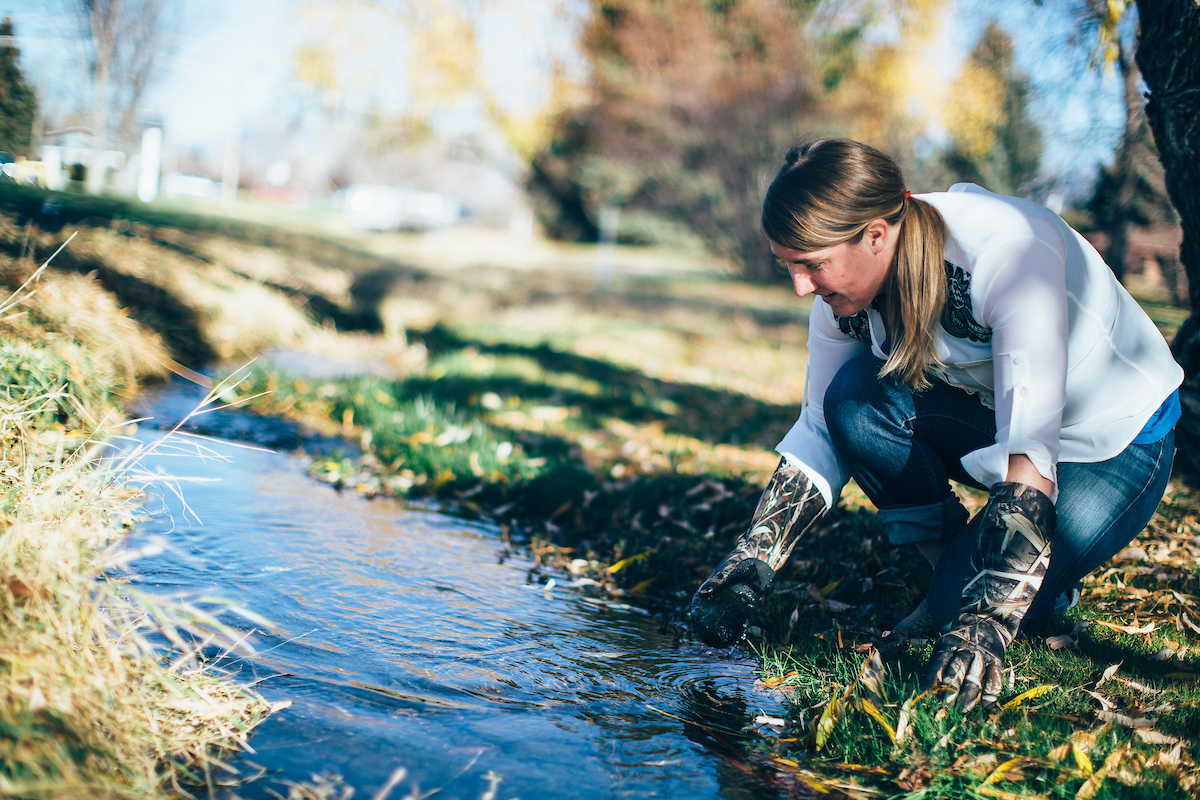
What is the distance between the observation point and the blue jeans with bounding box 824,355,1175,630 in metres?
2.31

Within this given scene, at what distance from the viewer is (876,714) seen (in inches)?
80.3

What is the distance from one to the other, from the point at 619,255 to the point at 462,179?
1043 inches

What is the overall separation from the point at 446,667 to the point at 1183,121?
340 centimetres

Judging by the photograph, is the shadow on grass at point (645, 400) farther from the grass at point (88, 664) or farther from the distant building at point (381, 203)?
the distant building at point (381, 203)

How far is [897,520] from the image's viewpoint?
8.75 ft

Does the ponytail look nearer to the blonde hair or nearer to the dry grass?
the blonde hair

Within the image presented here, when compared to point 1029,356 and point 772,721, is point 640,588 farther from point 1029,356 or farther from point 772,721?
point 1029,356

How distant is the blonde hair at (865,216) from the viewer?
2.17m

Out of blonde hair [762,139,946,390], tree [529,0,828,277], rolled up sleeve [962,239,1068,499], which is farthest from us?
tree [529,0,828,277]

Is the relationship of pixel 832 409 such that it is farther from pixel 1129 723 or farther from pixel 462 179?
pixel 462 179

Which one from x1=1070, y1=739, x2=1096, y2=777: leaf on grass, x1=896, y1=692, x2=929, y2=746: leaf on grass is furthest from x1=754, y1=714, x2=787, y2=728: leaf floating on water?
x1=1070, y1=739, x2=1096, y2=777: leaf on grass

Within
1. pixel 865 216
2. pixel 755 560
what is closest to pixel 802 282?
pixel 865 216

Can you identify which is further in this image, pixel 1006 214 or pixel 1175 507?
pixel 1175 507

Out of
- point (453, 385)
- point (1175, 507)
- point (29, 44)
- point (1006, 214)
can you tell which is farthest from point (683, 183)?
point (1006, 214)
